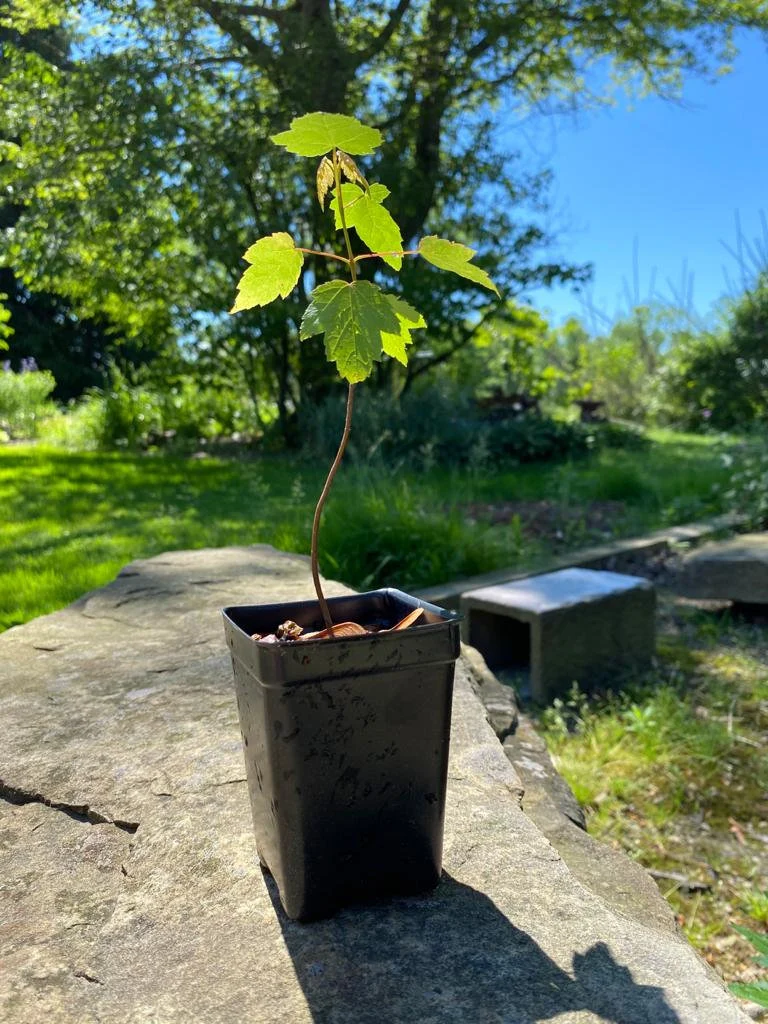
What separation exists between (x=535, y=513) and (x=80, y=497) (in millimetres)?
3219

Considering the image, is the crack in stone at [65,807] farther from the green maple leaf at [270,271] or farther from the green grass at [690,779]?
the green grass at [690,779]

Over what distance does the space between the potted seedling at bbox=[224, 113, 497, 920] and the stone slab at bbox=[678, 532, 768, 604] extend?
10.6 ft

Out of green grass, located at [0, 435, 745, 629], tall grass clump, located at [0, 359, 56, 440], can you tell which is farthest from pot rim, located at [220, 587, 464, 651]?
tall grass clump, located at [0, 359, 56, 440]

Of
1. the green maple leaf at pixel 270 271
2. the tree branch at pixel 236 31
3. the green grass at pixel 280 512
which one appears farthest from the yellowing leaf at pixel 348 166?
the tree branch at pixel 236 31

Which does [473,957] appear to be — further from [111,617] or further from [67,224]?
[67,224]

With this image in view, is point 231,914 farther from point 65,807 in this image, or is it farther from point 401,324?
point 401,324

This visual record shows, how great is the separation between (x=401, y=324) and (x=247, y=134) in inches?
314

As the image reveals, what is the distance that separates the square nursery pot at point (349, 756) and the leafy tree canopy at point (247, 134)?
23.1 ft

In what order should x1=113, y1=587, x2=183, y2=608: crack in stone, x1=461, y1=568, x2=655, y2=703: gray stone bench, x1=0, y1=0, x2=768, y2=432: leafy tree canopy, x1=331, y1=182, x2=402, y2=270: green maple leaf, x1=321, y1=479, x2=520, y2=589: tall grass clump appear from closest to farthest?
x1=331, y1=182, x2=402, y2=270: green maple leaf
x1=113, y1=587, x2=183, y2=608: crack in stone
x1=461, y1=568, x2=655, y2=703: gray stone bench
x1=321, y1=479, x2=520, y2=589: tall grass clump
x1=0, y1=0, x2=768, y2=432: leafy tree canopy

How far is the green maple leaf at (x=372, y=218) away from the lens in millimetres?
1229

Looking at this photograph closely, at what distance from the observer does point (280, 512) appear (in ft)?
17.5

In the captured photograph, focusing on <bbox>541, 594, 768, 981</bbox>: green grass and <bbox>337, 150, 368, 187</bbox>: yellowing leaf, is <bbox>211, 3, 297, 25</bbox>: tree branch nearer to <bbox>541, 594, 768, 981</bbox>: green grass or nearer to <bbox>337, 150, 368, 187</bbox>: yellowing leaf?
<bbox>541, 594, 768, 981</bbox>: green grass

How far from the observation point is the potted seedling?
44.4 inches

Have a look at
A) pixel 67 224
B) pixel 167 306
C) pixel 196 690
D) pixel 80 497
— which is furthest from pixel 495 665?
pixel 167 306
